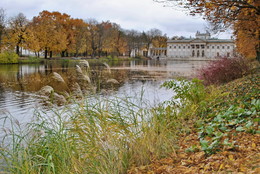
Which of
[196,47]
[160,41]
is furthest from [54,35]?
[160,41]

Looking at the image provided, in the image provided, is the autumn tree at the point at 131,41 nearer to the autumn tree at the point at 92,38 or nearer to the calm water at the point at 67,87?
the autumn tree at the point at 92,38

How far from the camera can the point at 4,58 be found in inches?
→ 1582

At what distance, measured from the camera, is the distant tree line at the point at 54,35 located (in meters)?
45.0

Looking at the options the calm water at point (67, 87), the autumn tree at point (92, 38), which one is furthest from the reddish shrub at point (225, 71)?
the autumn tree at point (92, 38)

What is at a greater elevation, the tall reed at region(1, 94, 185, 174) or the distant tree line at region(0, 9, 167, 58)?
the distant tree line at region(0, 9, 167, 58)

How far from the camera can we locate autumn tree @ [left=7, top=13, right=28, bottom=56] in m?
44.6

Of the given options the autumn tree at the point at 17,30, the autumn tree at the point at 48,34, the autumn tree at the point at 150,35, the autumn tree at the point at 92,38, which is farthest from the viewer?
the autumn tree at the point at 150,35

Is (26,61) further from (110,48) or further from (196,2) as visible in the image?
(196,2)

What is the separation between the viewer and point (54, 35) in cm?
5078

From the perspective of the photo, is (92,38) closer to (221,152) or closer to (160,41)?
(221,152)

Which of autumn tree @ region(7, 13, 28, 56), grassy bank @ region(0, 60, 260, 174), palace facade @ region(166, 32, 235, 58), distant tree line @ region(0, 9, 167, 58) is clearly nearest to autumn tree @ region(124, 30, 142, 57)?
distant tree line @ region(0, 9, 167, 58)

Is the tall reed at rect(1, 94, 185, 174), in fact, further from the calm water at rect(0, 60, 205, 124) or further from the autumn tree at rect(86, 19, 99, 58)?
the autumn tree at rect(86, 19, 99, 58)

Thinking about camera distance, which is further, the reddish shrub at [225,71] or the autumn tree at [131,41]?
the autumn tree at [131,41]

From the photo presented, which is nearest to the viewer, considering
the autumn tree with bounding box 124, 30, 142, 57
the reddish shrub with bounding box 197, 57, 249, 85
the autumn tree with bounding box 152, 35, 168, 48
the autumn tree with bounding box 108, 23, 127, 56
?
the reddish shrub with bounding box 197, 57, 249, 85
